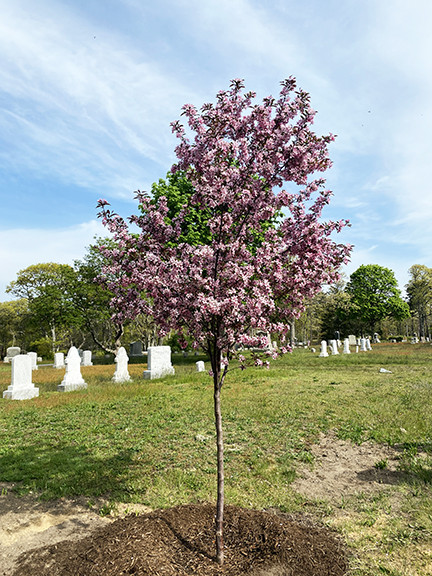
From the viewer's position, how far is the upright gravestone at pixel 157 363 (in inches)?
727

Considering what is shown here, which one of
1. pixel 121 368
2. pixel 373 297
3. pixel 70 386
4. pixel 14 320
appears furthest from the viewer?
pixel 373 297

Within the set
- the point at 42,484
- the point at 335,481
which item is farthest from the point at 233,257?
the point at 42,484

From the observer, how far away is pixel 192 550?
3980 mm

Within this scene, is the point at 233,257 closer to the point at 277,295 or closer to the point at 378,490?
the point at 277,295

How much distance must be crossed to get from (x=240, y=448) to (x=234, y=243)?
16.1 ft

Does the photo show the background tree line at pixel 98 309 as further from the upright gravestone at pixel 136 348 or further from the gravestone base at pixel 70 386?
the gravestone base at pixel 70 386

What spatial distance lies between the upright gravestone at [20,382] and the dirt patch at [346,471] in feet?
36.9

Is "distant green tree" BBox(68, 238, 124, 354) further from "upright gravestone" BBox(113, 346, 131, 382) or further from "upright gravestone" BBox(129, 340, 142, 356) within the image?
"upright gravestone" BBox(113, 346, 131, 382)

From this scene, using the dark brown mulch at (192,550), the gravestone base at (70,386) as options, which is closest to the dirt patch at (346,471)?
the dark brown mulch at (192,550)

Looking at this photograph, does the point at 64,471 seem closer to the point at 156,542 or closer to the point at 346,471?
the point at 156,542

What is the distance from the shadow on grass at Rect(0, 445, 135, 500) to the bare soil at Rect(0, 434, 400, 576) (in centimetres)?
32

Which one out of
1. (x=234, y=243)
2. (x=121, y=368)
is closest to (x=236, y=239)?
(x=234, y=243)

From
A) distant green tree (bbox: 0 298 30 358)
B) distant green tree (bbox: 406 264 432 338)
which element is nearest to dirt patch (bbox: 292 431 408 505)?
distant green tree (bbox: 0 298 30 358)

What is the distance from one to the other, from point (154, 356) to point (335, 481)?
1366cm
